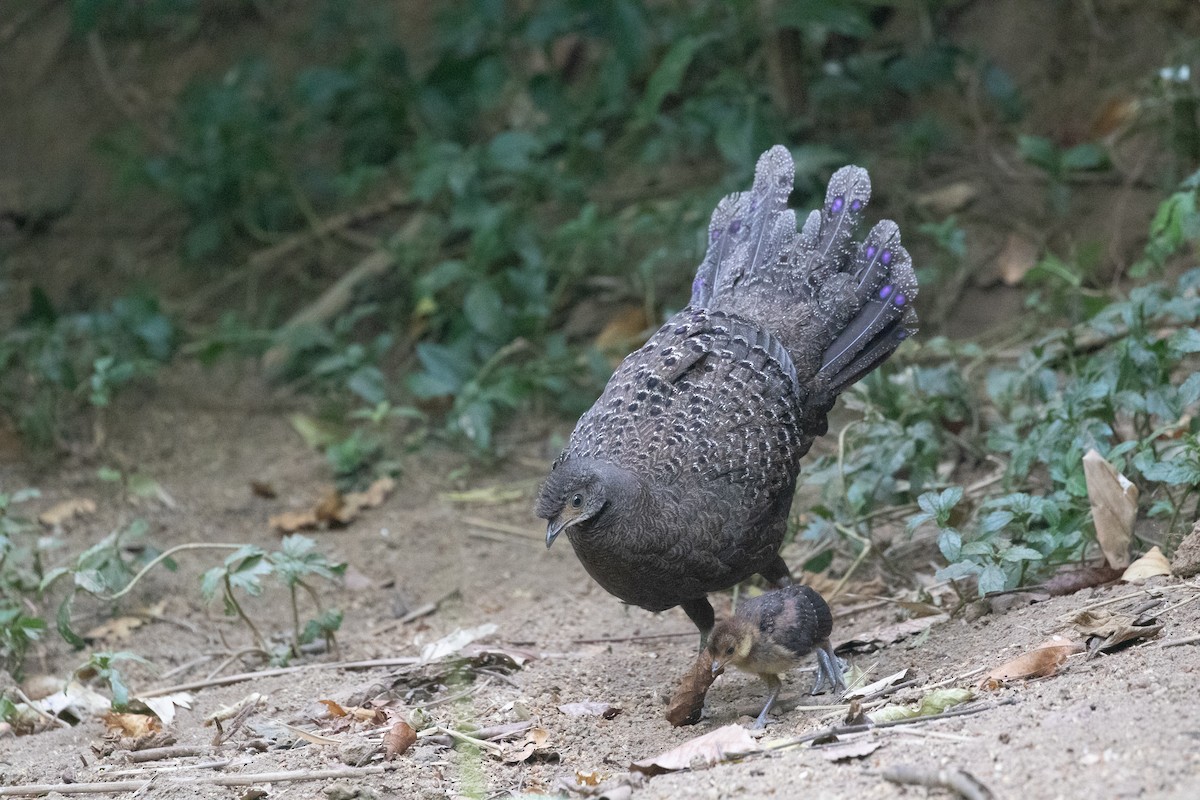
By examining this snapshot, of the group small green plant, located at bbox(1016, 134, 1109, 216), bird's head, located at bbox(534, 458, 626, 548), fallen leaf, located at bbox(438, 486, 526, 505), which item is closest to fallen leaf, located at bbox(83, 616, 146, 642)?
fallen leaf, located at bbox(438, 486, 526, 505)

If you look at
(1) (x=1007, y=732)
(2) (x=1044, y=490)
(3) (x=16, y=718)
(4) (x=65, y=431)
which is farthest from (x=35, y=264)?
(1) (x=1007, y=732)

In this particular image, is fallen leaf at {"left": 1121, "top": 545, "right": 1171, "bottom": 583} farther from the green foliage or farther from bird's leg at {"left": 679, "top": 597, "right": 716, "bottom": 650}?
the green foliage

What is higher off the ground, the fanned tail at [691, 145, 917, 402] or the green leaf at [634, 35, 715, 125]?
the green leaf at [634, 35, 715, 125]

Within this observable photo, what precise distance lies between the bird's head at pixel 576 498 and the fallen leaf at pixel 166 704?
1462 mm

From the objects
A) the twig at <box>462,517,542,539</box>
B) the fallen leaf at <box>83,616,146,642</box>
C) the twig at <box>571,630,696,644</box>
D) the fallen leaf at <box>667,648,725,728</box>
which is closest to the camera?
the fallen leaf at <box>667,648,725,728</box>

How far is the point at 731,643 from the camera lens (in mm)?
4023

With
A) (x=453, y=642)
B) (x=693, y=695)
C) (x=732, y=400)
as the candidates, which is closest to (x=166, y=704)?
(x=453, y=642)

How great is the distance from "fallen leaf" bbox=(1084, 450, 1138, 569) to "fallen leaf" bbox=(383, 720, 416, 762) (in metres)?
2.30

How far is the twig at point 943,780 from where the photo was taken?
2.82 m

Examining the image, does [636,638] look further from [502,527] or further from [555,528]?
[502,527]

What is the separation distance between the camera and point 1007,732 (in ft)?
10.5

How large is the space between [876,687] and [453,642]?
5.27ft

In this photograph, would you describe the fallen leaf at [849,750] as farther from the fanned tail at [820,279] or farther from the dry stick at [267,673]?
the dry stick at [267,673]

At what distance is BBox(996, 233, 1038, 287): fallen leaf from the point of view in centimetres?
701
